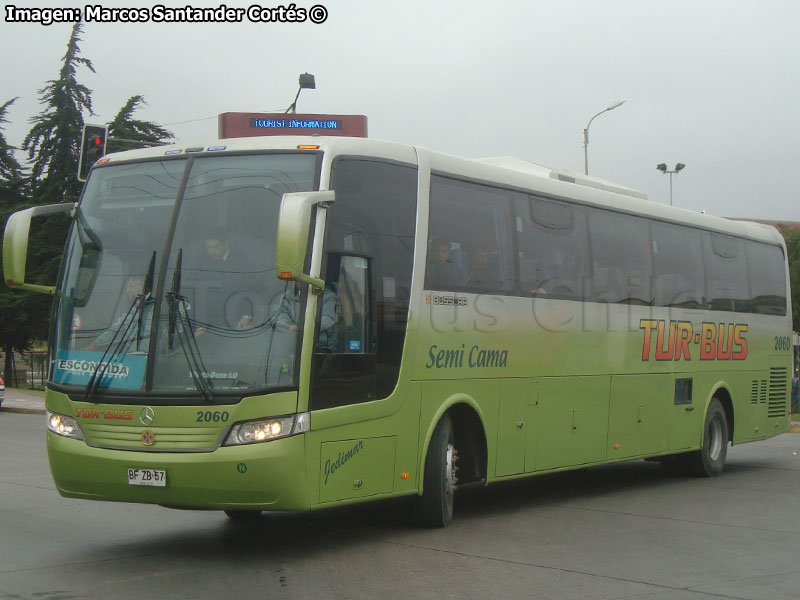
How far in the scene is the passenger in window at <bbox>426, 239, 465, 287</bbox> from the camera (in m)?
10.2

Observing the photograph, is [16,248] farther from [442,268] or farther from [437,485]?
[437,485]

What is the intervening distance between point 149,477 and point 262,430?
0.93m

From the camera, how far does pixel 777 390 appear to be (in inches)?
694

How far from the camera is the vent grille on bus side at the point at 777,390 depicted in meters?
17.5

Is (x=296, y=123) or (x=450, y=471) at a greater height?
(x=296, y=123)

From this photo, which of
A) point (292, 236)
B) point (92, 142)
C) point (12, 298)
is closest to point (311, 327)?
point (292, 236)

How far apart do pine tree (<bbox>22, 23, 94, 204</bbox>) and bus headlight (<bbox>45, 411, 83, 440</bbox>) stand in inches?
1380

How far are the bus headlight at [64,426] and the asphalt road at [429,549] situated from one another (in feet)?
3.21

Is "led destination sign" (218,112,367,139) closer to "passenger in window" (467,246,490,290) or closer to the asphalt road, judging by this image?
the asphalt road

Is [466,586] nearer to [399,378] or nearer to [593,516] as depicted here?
[399,378]

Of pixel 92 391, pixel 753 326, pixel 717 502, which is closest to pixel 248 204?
pixel 92 391

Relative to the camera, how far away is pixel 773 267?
17734 millimetres

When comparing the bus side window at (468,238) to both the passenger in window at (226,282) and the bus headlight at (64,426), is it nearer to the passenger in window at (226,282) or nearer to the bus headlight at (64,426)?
the passenger in window at (226,282)

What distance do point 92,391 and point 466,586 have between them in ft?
10.8
